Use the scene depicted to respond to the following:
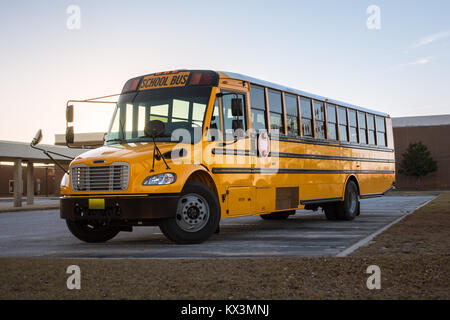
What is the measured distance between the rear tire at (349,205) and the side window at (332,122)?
5.14 ft

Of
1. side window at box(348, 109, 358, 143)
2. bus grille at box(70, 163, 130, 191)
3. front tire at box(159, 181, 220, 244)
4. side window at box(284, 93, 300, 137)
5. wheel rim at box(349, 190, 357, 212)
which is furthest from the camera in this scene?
side window at box(348, 109, 358, 143)

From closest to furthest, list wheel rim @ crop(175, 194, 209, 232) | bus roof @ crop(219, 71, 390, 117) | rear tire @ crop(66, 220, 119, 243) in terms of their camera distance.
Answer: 1. wheel rim @ crop(175, 194, 209, 232)
2. rear tire @ crop(66, 220, 119, 243)
3. bus roof @ crop(219, 71, 390, 117)

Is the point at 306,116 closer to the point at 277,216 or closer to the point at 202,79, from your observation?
the point at 277,216

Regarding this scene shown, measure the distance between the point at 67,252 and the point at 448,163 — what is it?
69580 mm

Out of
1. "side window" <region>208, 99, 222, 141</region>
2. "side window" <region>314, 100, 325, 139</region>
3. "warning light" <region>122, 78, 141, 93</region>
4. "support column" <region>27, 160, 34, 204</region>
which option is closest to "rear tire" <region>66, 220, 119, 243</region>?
"side window" <region>208, 99, 222, 141</region>

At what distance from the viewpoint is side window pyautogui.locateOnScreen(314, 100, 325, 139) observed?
46.8 ft

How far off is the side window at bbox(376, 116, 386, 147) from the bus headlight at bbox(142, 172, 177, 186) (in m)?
10.8

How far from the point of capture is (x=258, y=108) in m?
11.6

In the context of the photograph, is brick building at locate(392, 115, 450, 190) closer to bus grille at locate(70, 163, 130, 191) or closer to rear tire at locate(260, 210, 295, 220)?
rear tire at locate(260, 210, 295, 220)

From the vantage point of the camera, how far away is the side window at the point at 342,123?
15.6 m

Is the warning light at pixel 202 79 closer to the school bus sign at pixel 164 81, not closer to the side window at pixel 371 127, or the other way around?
the school bus sign at pixel 164 81

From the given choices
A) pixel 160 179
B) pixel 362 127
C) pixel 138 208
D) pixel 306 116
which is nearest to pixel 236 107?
pixel 160 179

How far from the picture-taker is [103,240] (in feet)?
35.3

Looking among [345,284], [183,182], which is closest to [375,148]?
[183,182]
